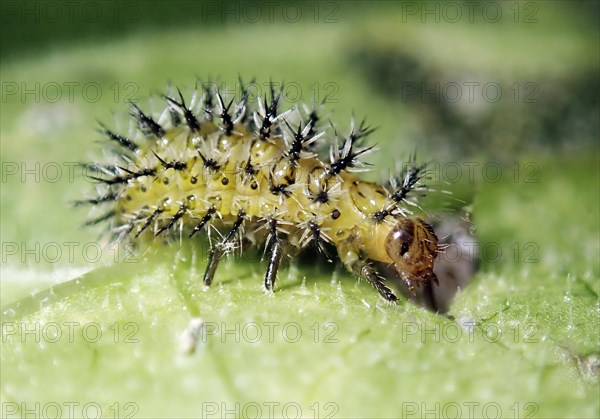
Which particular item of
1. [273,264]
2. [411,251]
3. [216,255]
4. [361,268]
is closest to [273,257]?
[273,264]

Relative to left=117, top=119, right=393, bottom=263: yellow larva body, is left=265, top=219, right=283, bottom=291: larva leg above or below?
below

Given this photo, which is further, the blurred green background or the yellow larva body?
the yellow larva body

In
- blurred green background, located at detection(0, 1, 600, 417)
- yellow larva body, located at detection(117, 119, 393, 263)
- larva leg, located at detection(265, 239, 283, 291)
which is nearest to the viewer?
blurred green background, located at detection(0, 1, 600, 417)

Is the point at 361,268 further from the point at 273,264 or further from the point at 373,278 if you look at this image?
the point at 273,264

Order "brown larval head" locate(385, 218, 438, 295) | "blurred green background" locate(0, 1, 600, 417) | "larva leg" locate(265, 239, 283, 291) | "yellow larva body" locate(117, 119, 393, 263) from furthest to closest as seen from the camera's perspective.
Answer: "yellow larva body" locate(117, 119, 393, 263)
"brown larval head" locate(385, 218, 438, 295)
"larva leg" locate(265, 239, 283, 291)
"blurred green background" locate(0, 1, 600, 417)

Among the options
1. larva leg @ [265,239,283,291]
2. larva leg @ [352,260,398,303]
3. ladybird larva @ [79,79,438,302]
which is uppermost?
ladybird larva @ [79,79,438,302]

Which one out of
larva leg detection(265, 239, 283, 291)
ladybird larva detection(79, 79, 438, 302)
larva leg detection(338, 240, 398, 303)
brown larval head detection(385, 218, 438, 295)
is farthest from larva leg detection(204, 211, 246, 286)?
brown larval head detection(385, 218, 438, 295)

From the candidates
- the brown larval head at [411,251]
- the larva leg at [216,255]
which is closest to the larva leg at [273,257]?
the larva leg at [216,255]

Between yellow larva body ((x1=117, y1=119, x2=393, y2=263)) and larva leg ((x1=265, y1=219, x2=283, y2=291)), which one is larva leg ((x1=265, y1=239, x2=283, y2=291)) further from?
yellow larva body ((x1=117, y1=119, x2=393, y2=263))
